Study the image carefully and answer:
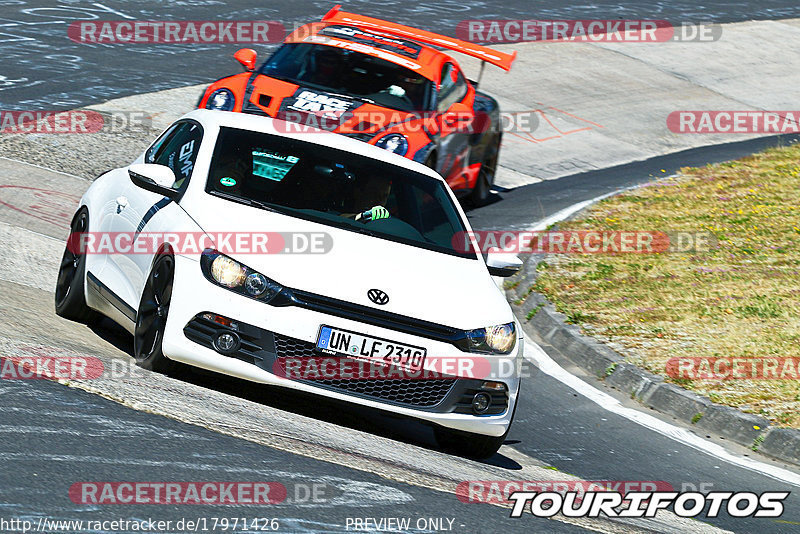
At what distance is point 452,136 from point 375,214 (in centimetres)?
531

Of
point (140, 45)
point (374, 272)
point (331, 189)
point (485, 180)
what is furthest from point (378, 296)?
point (140, 45)

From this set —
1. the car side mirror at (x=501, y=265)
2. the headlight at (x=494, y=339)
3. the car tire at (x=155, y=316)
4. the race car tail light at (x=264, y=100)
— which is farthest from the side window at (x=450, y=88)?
the car tire at (x=155, y=316)

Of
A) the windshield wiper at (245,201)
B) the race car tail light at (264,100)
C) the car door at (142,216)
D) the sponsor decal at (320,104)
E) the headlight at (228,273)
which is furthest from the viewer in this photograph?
the race car tail light at (264,100)

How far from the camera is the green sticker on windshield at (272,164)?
7.32m

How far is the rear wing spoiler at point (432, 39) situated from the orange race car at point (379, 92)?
0.5 inches

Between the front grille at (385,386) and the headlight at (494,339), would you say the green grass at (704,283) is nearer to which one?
the headlight at (494,339)

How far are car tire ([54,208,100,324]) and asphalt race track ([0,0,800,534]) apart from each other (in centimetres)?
10

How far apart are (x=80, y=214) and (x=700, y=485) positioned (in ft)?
13.9

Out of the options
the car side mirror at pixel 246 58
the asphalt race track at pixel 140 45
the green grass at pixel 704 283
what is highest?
the car side mirror at pixel 246 58

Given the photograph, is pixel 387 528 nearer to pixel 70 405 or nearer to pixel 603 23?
pixel 70 405

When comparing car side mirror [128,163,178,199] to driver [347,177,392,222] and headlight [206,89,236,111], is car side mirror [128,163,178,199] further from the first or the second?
headlight [206,89,236,111]

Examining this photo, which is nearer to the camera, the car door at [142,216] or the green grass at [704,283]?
the car door at [142,216]

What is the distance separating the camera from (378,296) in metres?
6.36

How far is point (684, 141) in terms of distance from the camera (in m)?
19.3
